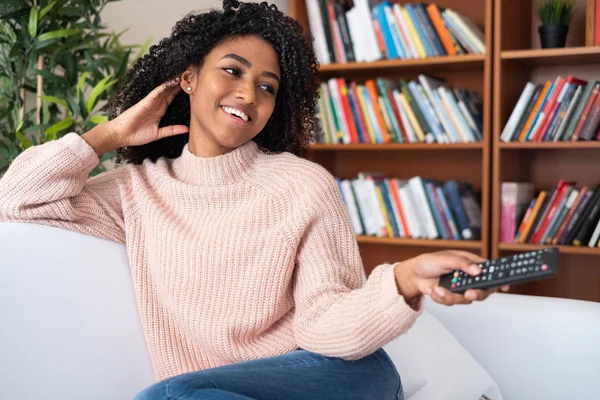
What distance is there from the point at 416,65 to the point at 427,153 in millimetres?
440

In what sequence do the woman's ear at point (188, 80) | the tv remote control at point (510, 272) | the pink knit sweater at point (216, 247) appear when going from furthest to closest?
the woman's ear at point (188, 80) < the pink knit sweater at point (216, 247) < the tv remote control at point (510, 272)

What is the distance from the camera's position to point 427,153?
10.6 feet

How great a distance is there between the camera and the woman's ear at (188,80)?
61.9 inches

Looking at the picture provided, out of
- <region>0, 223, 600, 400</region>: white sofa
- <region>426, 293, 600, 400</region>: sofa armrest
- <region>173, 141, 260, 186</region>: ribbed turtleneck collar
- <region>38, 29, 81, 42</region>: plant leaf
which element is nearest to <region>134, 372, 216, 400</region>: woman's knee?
<region>0, 223, 600, 400</region>: white sofa

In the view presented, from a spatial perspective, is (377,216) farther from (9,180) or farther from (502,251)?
(9,180)

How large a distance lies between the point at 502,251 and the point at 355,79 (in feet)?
3.05

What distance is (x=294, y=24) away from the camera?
1.54 meters

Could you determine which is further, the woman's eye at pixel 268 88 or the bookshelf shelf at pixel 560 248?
the bookshelf shelf at pixel 560 248

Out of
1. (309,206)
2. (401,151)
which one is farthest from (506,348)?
(401,151)

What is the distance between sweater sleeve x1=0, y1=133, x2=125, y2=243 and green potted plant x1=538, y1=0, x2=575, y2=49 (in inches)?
74.0

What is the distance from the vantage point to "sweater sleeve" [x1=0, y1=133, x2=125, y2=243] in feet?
4.47

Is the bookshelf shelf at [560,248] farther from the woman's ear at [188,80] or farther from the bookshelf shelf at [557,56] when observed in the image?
the woman's ear at [188,80]

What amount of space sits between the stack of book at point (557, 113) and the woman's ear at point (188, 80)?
155 centimetres

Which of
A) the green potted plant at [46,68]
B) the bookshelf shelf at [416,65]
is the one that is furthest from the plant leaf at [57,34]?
the bookshelf shelf at [416,65]
